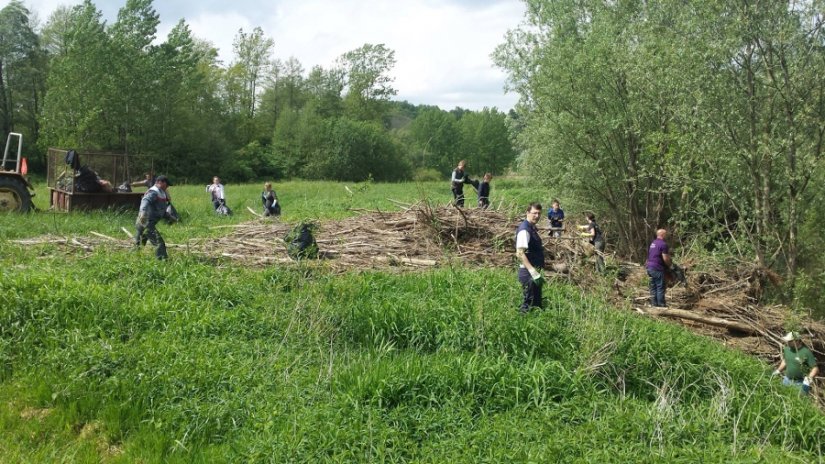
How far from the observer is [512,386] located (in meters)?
5.71

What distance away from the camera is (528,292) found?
305 inches

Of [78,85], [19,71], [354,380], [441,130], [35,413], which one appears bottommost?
[35,413]

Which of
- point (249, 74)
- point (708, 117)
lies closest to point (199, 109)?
point (249, 74)

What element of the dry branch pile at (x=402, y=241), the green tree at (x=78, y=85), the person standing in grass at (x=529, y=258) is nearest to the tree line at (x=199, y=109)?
the green tree at (x=78, y=85)

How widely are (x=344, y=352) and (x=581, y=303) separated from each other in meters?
3.15

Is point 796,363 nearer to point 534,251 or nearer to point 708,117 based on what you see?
point 534,251

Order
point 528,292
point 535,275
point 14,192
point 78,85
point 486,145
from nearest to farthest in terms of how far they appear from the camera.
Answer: point 535,275 < point 528,292 < point 14,192 < point 78,85 < point 486,145

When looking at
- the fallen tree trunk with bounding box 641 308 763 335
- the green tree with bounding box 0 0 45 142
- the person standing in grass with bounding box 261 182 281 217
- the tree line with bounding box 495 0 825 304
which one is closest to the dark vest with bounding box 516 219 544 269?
the fallen tree trunk with bounding box 641 308 763 335

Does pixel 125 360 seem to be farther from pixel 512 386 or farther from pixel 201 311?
pixel 512 386

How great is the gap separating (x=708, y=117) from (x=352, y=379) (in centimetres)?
1027

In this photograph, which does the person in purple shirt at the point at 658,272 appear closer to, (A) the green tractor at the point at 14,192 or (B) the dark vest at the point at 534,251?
(B) the dark vest at the point at 534,251

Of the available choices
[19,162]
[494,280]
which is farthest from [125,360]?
[19,162]

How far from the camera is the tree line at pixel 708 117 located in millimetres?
11930

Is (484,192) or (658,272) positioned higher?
(484,192)
